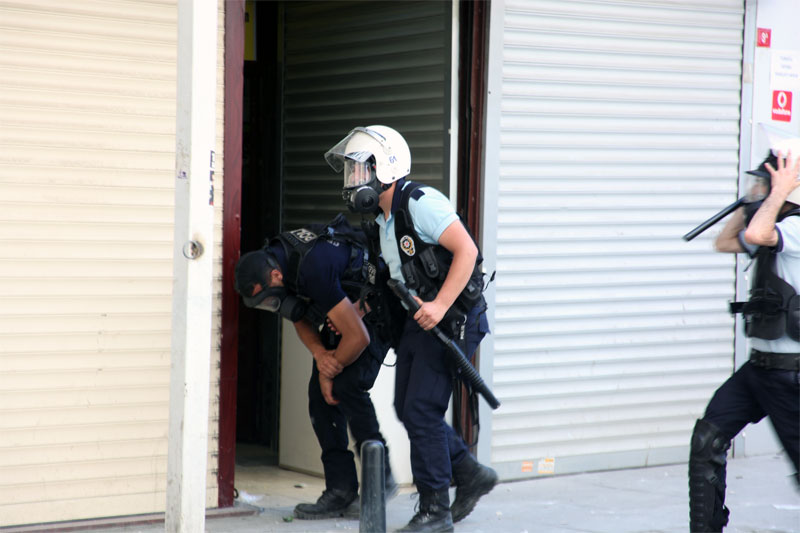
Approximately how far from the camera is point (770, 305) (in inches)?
183

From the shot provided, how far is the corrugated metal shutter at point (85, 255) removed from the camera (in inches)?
196

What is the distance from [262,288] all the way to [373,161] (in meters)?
0.84

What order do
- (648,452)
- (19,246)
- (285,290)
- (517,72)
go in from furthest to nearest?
(648,452) → (517,72) → (285,290) → (19,246)

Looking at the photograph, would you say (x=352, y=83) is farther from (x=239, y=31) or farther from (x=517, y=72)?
(x=239, y=31)

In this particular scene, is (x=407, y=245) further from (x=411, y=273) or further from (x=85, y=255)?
(x=85, y=255)

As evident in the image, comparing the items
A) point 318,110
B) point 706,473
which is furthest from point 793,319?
point 318,110

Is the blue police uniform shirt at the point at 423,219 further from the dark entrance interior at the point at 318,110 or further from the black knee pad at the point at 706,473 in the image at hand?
the black knee pad at the point at 706,473

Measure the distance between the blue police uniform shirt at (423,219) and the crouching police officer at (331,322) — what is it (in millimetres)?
266

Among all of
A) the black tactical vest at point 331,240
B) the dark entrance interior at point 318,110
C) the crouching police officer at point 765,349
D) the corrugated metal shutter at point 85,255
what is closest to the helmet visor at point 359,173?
the black tactical vest at point 331,240

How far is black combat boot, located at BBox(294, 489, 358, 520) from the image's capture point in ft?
18.2

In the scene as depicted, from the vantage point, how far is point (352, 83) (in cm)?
723

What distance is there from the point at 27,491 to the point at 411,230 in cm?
220

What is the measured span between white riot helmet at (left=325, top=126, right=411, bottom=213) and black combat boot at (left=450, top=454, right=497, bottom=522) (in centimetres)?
141

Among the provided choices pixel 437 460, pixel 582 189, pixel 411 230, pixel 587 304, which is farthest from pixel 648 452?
pixel 411 230
